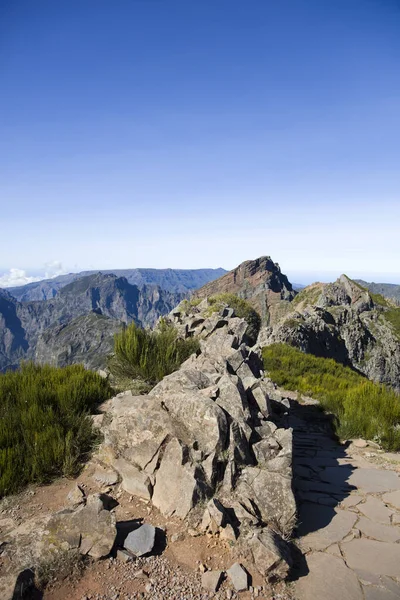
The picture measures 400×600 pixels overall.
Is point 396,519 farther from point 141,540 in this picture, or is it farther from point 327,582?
point 141,540

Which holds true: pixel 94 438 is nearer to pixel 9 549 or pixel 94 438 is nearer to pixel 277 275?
pixel 9 549

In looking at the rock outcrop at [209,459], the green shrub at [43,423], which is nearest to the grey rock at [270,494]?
the rock outcrop at [209,459]

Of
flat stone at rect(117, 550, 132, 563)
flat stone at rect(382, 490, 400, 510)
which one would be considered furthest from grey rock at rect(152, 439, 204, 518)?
flat stone at rect(382, 490, 400, 510)

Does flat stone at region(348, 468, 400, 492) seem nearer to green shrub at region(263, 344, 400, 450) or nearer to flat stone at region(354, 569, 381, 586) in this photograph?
green shrub at region(263, 344, 400, 450)

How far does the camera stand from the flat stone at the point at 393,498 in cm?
597

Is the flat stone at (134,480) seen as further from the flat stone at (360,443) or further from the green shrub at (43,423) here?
the flat stone at (360,443)

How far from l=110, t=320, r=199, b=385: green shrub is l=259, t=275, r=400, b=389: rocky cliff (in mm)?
14233

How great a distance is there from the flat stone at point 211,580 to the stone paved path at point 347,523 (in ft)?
2.89

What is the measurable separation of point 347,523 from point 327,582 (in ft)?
4.72

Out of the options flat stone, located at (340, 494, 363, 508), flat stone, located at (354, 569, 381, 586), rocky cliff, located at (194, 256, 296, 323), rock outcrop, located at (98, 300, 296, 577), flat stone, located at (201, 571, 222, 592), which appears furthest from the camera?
rocky cliff, located at (194, 256, 296, 323)

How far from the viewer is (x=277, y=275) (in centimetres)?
19438

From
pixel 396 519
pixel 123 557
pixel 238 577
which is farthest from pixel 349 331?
pixel 123 557

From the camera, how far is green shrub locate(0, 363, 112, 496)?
5527 mm

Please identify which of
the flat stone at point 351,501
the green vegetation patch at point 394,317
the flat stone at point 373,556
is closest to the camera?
the flat stone at point 373,556
